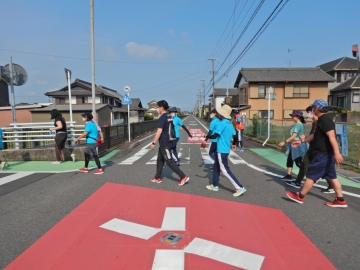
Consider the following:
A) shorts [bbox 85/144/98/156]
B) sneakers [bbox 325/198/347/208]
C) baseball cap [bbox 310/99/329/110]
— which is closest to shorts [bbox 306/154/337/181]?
sneakers [bbox 325/198/347/208]

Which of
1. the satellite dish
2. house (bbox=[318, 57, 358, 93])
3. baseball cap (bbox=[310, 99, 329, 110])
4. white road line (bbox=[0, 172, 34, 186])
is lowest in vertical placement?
white road line (bbox=[0, 172, 34, 186])

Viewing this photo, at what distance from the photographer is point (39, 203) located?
4512 mm

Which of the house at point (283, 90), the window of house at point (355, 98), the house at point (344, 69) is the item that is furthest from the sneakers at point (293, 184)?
the house at point (344, 69)

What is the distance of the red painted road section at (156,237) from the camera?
267cm

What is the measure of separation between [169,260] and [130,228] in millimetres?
956

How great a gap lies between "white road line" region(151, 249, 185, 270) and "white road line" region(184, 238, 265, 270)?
0.14m

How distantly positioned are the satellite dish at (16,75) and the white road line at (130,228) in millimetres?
6682

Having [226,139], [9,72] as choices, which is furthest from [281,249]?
[9,72]

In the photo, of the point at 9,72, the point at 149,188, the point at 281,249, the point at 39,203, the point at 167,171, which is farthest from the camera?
the point at 9,72

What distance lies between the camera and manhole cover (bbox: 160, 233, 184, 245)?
3.06 metres

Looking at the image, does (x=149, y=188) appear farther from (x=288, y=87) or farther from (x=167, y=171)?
(x=288, y=87)

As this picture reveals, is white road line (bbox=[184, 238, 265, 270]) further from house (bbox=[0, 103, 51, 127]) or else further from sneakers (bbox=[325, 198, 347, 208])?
house (bbox=[0, 103, 51, 127])

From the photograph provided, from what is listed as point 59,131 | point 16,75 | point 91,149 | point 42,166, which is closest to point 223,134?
point 91,149

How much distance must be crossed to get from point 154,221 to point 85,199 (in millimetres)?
1695
